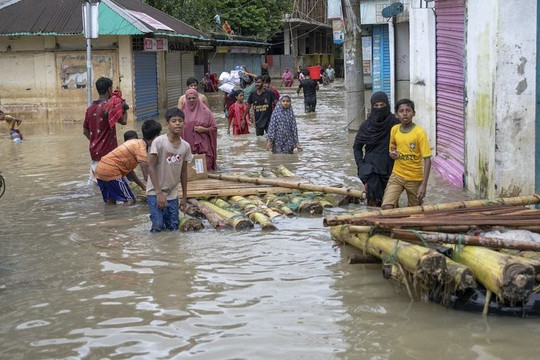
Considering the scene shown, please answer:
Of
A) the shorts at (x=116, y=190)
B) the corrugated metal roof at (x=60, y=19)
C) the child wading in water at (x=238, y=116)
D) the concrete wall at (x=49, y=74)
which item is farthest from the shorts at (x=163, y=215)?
the concrete wall at (x=49, y=74)

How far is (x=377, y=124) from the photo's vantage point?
846 centimetres

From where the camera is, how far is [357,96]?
18078mm

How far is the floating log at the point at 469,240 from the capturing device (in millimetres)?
5516

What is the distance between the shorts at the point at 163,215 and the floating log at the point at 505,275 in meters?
3.74

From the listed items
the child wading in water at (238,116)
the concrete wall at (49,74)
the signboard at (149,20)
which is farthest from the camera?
the concrete wall at (49,74)

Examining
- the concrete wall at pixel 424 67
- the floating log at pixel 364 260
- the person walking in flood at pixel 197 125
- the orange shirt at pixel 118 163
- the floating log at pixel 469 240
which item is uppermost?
the concrete wall at pixel 424 67

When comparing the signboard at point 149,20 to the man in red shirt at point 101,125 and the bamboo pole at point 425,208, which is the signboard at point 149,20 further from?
the bamboo pole at point 425,208

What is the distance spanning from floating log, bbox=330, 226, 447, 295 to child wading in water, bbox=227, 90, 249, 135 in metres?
12.1

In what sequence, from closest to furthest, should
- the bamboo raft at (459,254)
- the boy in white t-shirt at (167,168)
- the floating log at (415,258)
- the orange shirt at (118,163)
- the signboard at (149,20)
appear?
1. the bamboo raft at (459,254)
2. the floating log at (415,258)
3. the boy in white t-shirt at (167,168)
4. the orange shirt at (118,163)
5. the signboard at (149,20)

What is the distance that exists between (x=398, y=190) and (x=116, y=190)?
3719 millimetres

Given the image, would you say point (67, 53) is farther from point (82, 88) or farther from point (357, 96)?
point (357, 96)

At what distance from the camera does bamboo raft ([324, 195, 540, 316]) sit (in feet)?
16.9

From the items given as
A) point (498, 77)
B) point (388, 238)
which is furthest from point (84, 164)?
point (388, 238)

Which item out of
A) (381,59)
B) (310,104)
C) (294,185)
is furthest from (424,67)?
(310,104)
